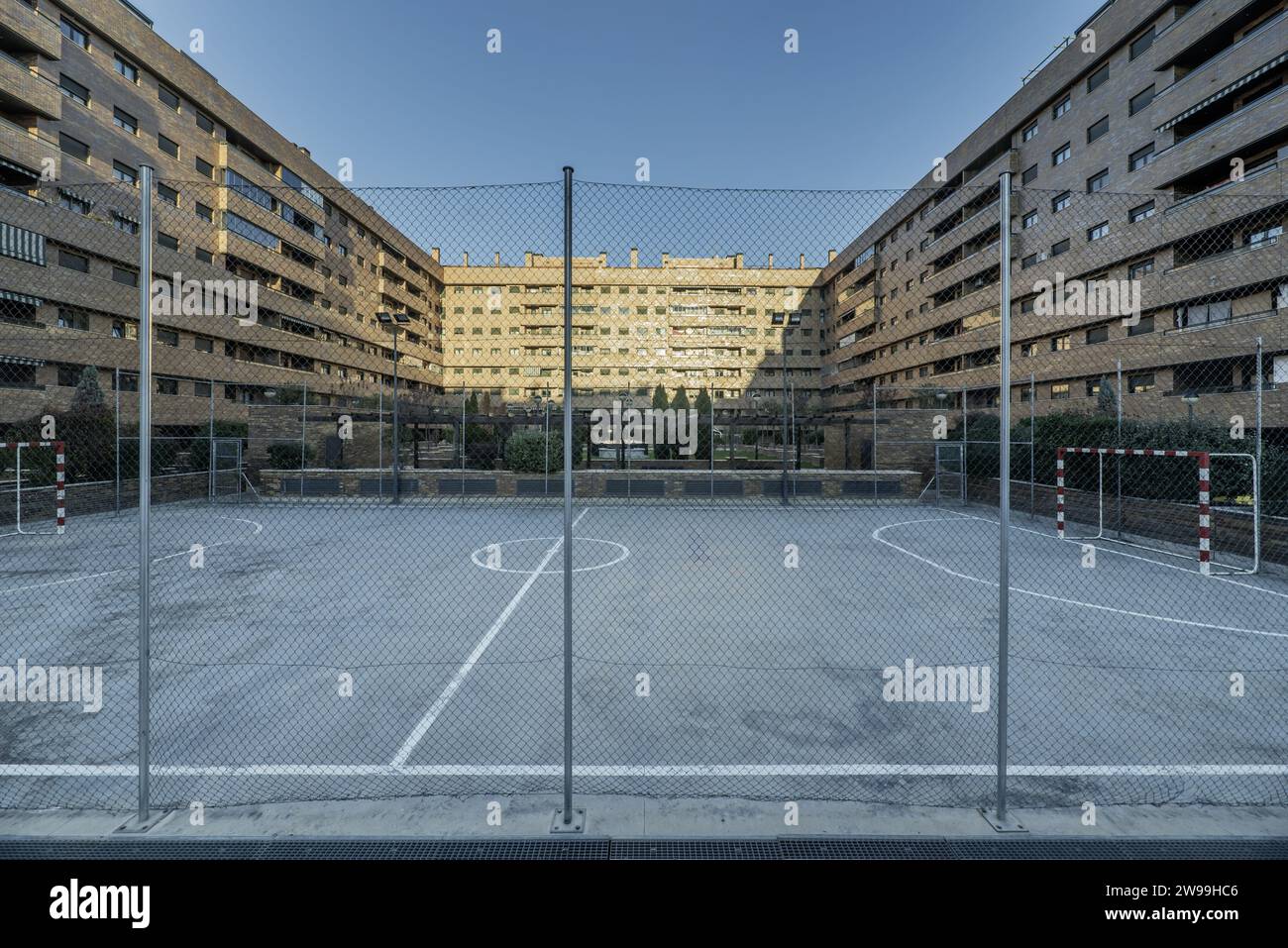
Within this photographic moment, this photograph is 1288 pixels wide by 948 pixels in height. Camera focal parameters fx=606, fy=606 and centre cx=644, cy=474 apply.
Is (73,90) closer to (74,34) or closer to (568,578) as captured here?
(74,34)

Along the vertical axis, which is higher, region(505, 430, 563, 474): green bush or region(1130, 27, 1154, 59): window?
region(1130, 27, 1154, 59): window

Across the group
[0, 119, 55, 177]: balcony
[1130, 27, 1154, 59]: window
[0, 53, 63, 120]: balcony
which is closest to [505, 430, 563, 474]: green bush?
[0, 119, 55, 177]: balcony

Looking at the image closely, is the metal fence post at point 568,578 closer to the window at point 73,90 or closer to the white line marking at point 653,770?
the white line marking at point 653,770

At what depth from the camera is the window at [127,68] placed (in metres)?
30.4

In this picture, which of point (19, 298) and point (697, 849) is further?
point (19, 298)

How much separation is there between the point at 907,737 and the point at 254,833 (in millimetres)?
3934

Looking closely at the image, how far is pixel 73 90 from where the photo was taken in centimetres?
2789

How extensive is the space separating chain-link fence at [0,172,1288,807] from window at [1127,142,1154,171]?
1.77 meters

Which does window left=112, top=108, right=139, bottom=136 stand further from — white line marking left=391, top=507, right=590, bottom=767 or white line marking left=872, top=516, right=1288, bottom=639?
white line marking left=872, top=516, right=1288, bottom=639

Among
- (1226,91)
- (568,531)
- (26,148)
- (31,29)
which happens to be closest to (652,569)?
(568,531)

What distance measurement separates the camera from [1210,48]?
25.4m

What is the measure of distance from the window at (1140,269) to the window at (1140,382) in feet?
15.0

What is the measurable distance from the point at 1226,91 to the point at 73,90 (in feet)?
160

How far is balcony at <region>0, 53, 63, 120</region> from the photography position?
23531mm
